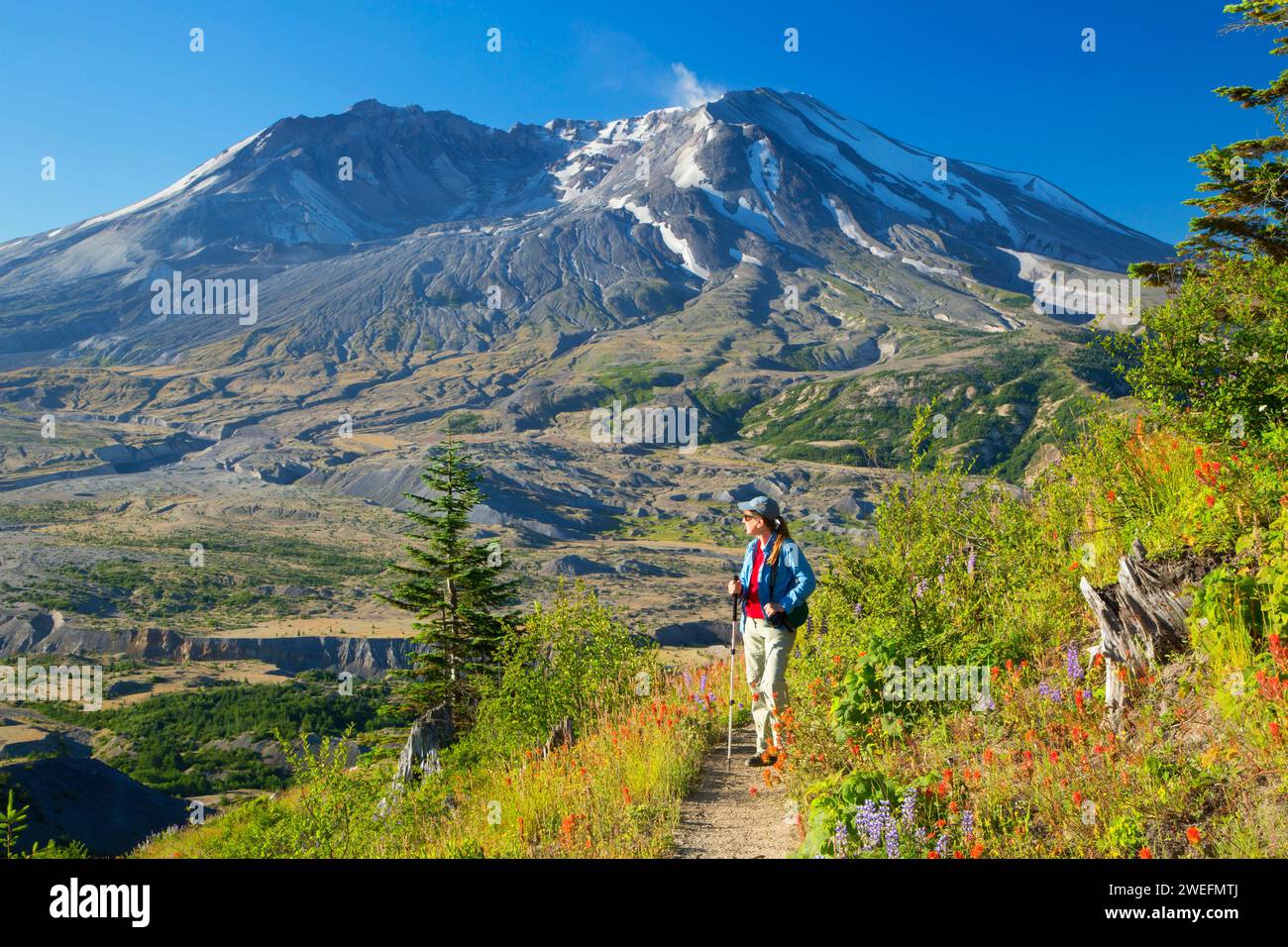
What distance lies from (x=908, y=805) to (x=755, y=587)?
8.66 feet

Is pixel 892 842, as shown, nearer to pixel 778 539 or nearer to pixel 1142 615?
pixel 1142 615

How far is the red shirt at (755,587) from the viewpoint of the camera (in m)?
6.43

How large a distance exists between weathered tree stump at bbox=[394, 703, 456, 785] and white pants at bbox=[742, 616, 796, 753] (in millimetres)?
4811

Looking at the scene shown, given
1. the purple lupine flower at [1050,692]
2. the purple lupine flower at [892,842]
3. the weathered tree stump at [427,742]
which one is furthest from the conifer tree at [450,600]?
the purple lupine flower at [892,842]

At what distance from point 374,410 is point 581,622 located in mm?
192883

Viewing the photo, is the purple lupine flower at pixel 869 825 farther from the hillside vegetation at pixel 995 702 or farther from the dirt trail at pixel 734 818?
the dirt trail at pixel 734 818

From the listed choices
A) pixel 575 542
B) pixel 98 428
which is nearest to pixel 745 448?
pixel 575 542

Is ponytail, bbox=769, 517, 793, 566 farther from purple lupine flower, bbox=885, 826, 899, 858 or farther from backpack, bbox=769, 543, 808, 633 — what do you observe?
purple lupine flower, bbox=885, 826, 899, 858

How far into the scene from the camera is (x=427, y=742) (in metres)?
12.6

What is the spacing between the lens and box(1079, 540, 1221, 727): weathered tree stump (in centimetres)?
469

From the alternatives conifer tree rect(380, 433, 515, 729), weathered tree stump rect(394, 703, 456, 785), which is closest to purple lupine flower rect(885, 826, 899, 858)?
weathered tree stump rect(394, 703, 456, 785)

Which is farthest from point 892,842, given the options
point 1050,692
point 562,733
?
point 562,733

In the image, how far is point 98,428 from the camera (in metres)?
170
